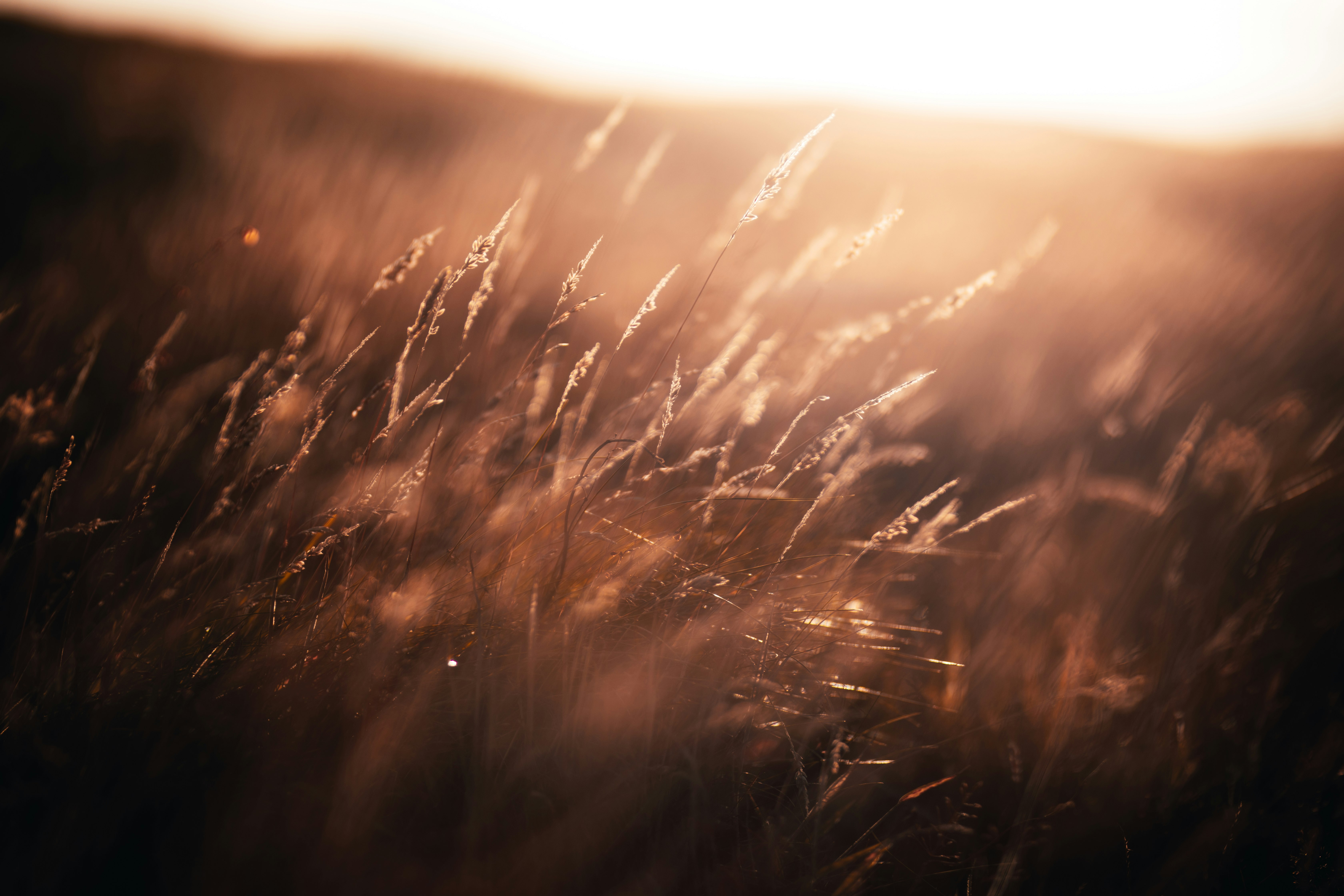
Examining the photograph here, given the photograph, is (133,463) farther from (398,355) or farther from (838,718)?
(838,718)

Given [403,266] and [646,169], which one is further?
[646,169]

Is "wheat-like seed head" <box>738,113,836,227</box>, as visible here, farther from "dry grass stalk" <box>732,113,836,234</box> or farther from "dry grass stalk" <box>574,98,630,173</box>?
"dry grass stalk" <box>574,98,630,173</box>

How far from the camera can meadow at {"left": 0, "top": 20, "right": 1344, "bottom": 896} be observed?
0.88m

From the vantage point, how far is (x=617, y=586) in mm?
1147

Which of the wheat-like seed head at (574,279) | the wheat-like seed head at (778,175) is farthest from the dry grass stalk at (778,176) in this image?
the wheat-like seed head at (574,279)

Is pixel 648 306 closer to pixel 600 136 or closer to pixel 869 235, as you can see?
pixel 869 235

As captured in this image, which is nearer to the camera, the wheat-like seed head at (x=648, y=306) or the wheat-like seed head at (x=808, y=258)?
the wheat-like seed head at (x=648, y=306)

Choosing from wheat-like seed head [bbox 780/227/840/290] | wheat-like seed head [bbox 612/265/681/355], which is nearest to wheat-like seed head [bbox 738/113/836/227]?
wheat-like seed head [bbox 612/265/681/355]

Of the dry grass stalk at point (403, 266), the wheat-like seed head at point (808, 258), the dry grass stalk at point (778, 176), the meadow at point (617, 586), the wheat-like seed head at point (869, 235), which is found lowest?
the meadow at point (617, 586)

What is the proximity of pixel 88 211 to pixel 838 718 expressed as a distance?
3051 mm

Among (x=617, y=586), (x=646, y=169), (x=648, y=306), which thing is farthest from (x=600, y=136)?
(x=617, y=586)

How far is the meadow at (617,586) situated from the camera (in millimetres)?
883

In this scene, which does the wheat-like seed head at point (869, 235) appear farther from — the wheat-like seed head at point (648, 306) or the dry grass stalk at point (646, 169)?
the dry grass stalk at point (646, 169)

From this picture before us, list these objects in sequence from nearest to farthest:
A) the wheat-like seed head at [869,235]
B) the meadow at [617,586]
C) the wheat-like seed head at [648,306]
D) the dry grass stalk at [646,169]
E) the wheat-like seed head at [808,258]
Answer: the meadow at [617,586] → the wheat-like seed head at [648,306] → the wheat-like seed head at [869,235] → the wheat-like seed head at [808,258] → the dry grass stalk at [646,169]
